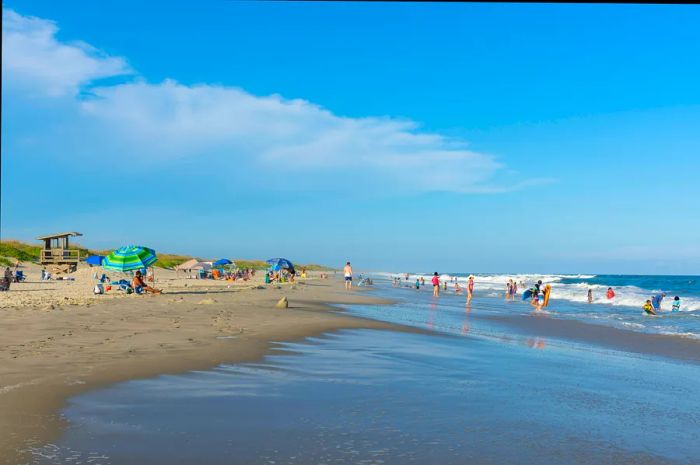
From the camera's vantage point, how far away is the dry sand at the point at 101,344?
6.14 m

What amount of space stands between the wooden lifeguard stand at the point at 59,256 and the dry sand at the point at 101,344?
35.2 metres

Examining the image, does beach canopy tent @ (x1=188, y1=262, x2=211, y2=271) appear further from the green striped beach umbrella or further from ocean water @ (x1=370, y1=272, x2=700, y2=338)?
the green striped beach umbrella

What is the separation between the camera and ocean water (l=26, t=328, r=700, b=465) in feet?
16.4

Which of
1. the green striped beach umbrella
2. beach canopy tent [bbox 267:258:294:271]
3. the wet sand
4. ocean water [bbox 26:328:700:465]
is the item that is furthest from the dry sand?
beach canopy tent [bbox 267:258:294:271]

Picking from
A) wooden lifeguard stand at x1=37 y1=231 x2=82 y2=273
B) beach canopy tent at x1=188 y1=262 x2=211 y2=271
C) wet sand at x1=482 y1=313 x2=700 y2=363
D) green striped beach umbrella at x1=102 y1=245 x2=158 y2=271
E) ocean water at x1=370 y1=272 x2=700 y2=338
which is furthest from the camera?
beach canopy tent at x1=188 y1=262 x2=211 y2=271

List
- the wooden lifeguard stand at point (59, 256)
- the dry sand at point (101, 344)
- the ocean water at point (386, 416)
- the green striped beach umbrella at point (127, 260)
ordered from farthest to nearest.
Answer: the wooden lifeguard stand at point (59, 256), the green striped beach umbrella at point (127, 260), the dry sand at point (101, 344), the ocean water at point (386, 416)

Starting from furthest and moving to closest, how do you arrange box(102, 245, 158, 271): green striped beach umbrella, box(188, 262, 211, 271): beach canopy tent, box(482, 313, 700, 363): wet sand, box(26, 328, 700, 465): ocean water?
box(188, 262, 211, 271): beach canopy tent
box(102, 245, 158, 271): green striped beach umbrella
box(482, 313, 700, 363): wet sand
box(26, 328, 700, 465): ocean water

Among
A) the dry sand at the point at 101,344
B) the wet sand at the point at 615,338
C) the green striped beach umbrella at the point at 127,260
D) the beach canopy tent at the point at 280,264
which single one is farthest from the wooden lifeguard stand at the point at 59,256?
the wet sand at the point at 615,338

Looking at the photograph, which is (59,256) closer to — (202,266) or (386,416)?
(202,266)

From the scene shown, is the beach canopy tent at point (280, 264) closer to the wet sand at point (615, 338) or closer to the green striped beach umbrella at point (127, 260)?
the green striped beach umbrella at point (127, 260)

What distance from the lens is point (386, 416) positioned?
6336mm

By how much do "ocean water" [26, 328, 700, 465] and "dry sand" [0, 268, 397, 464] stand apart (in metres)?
0.42

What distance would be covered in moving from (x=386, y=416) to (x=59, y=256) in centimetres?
5357

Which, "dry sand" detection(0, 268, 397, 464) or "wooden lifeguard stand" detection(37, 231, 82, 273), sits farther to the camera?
"wooden lifeguard stand" detection(37, 231, 82, 273)
